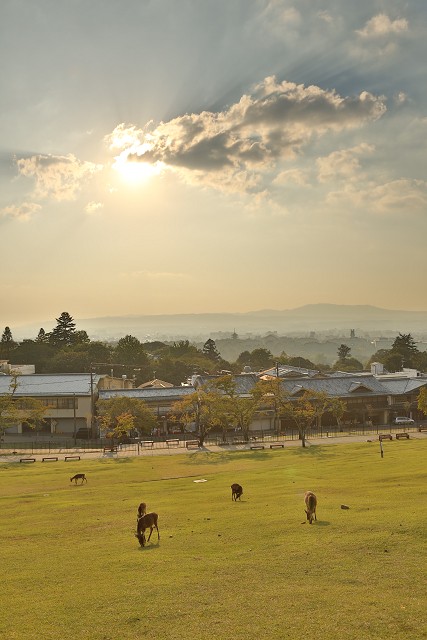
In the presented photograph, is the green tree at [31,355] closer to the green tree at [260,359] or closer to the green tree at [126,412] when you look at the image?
the green tree at [126,412]

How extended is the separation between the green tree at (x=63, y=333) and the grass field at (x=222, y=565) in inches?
4318

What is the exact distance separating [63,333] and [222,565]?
12872 centimetres

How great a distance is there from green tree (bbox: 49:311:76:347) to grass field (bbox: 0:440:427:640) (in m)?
110

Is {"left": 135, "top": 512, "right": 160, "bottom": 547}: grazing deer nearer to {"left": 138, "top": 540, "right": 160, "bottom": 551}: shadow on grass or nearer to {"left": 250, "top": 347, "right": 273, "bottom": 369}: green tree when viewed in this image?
{"left": 138, "top": 540, "right": 160, "bottom": 551}: shadow on grass

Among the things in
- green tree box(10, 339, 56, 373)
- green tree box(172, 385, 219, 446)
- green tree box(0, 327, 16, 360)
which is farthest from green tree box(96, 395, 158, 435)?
green tree box(0, 327, 16, 360)

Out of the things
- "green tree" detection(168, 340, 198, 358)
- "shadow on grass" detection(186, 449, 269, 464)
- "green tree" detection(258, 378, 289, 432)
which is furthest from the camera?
"green tree" detection(168, 340, 198, 358)

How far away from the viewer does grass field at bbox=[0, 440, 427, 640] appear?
32.6ft

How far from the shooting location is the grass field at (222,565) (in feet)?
32.6

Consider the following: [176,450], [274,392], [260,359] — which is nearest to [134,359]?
[260,359]

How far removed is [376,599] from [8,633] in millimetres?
9193

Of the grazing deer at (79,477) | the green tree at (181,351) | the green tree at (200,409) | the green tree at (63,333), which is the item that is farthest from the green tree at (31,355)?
the grazing deer at (79,477)

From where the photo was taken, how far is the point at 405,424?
72.8 m

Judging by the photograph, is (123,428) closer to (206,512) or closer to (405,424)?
(206,512)

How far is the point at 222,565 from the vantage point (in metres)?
13.1
